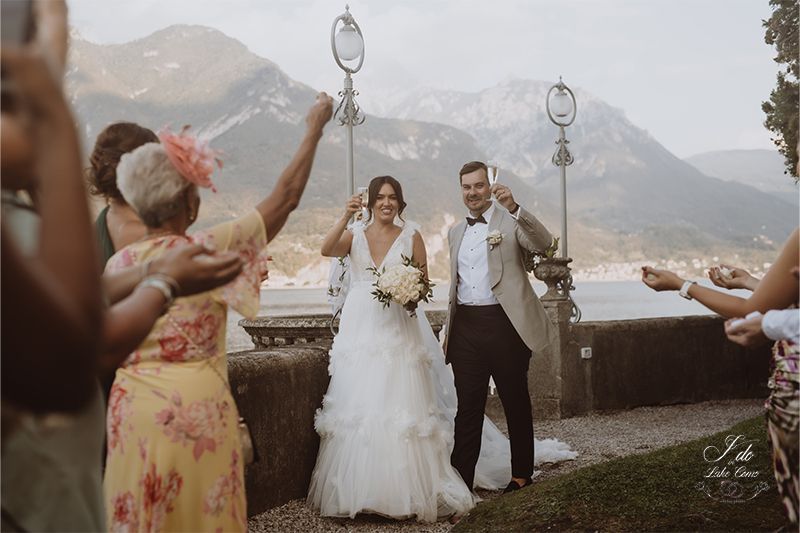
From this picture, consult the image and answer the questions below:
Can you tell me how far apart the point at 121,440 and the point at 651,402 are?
8787 mm

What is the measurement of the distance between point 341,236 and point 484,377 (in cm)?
141

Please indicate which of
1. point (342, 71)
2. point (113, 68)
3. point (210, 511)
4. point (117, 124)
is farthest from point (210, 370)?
point (113, 68)

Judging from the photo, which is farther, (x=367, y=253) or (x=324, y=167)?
(x=324, y=167)

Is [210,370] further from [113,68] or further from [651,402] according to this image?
[113,68]

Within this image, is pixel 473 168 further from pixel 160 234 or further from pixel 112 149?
pixel 160 234

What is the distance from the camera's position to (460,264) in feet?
20.7

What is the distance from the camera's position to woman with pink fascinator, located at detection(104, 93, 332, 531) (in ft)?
8.47

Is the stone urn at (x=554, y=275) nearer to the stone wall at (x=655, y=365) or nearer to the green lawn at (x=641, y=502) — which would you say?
the stone wall at (x=655, y=365)

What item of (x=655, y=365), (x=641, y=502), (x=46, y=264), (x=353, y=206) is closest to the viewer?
(x=46, y=264)

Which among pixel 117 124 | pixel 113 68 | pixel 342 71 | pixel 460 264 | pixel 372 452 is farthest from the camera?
pixel 113 68

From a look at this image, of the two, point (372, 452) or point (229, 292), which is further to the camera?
point (372, 452)

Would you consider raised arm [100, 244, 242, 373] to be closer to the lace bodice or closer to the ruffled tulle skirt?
the ruffled tulle skirt

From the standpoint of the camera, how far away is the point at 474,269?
20.4ft

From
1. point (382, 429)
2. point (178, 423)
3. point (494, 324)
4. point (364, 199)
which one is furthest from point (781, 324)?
point (364, 199)
